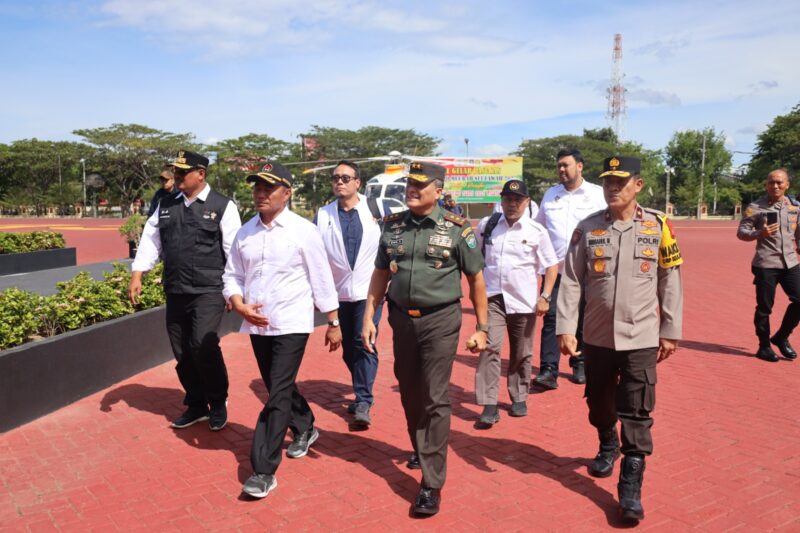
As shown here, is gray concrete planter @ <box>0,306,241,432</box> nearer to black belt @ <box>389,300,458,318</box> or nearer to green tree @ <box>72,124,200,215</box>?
black belt @ <box>389,300,458,318</box>

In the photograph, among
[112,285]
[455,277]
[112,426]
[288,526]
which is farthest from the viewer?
[112,285]

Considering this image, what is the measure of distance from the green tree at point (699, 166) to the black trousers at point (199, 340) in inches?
2580

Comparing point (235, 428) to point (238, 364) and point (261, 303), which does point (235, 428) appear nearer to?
point (261, 303)

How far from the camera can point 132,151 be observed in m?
57.6

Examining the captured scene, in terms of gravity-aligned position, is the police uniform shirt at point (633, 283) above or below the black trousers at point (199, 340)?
above

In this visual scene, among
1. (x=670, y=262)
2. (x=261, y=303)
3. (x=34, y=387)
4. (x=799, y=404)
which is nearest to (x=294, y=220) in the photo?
(x=261, y=303)

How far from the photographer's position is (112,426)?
193 inches

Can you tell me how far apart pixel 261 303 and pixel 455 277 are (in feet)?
4.01

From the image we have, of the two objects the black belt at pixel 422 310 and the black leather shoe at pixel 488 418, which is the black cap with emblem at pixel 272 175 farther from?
the black leather shoe at pixel 488 418

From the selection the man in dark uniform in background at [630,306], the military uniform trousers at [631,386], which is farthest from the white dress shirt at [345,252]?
the military uniform trousers at [631,386]

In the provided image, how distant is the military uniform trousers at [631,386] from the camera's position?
3.56 meters

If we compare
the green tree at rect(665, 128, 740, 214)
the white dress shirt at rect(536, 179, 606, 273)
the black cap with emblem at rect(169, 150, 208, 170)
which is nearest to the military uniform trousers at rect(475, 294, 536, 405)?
the white dress shirt at rect(536, 179, 606, 273)

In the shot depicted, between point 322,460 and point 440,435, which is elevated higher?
point 440,435

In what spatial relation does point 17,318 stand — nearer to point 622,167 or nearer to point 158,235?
point 158,235
